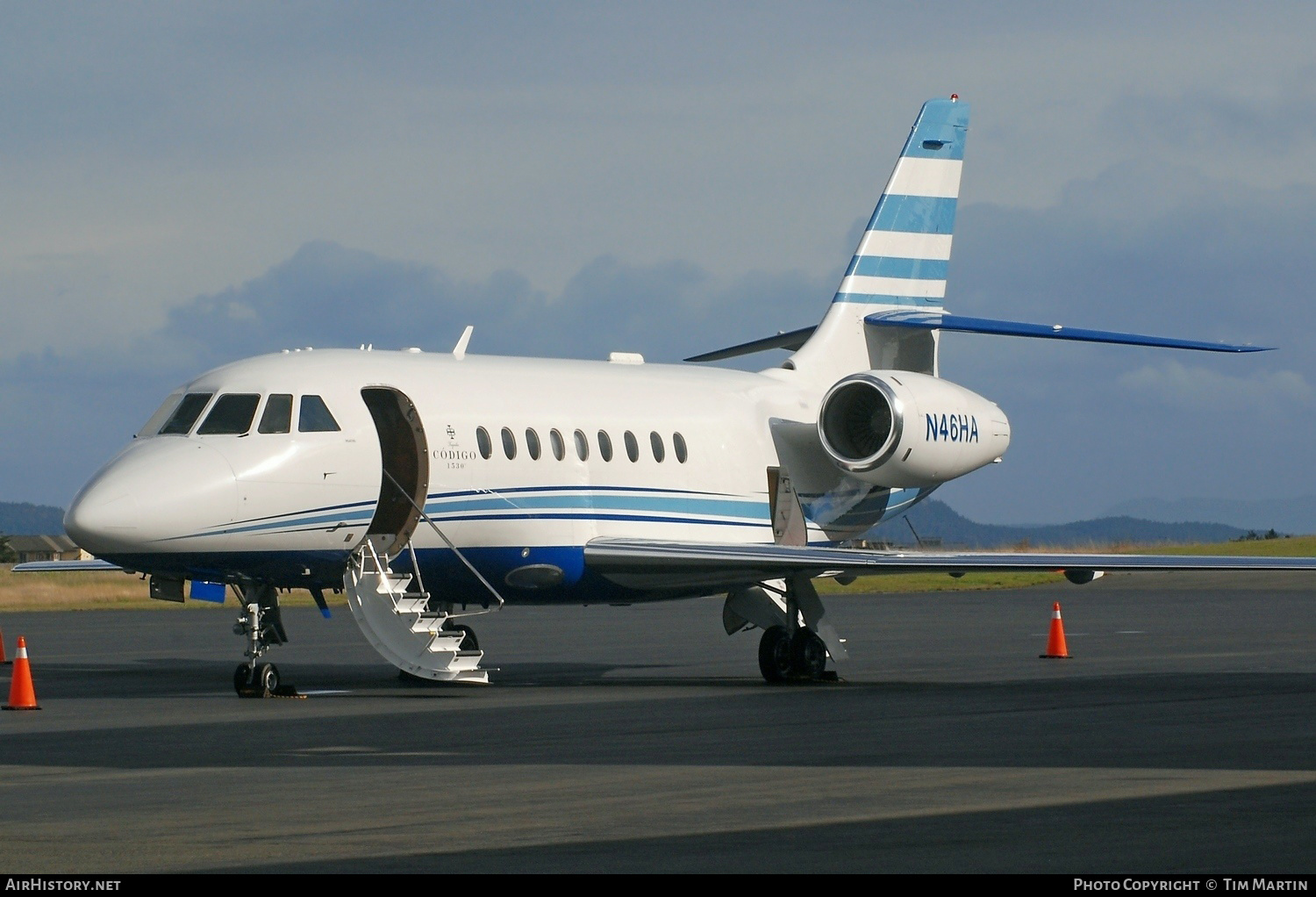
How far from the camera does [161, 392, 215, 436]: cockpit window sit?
67.5ft

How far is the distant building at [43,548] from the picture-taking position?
347 feet

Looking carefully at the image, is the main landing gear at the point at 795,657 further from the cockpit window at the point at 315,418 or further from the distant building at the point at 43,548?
the distant building at the point at 43,548

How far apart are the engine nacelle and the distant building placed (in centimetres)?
8018

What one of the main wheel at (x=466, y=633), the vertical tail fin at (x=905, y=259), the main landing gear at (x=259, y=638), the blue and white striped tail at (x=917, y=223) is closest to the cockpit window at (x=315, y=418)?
the main landing gear at (x=259, y=638)

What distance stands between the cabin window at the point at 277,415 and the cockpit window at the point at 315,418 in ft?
0.41

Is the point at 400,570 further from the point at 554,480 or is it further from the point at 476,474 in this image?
the point at 554,480

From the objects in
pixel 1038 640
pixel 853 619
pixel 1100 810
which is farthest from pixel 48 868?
pixel 853 619

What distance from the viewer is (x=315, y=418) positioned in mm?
20875

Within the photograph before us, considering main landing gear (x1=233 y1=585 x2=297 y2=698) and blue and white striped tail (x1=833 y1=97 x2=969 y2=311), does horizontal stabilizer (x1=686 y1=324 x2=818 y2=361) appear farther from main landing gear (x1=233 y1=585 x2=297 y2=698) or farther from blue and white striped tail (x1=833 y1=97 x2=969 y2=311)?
main landing gear (x1=233 y1=585 x2=297 y2=698)

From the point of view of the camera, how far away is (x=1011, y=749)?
14.2m

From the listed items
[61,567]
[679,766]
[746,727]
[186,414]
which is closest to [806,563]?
[746,727]

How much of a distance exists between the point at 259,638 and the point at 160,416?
8.52ft
